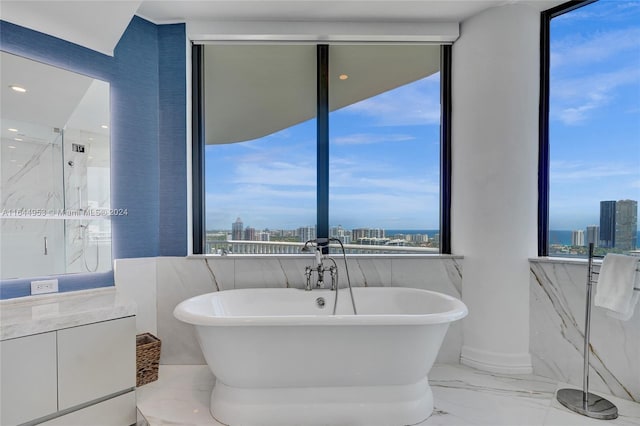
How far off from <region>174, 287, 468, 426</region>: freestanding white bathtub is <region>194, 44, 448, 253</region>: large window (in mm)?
1030

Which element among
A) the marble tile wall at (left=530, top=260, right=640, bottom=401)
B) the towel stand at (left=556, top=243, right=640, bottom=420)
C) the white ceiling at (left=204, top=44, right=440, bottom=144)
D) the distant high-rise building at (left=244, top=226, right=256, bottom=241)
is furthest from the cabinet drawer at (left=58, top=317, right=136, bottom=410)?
the marble tile wall at (left=530, top=260, right=640, bottom=401)

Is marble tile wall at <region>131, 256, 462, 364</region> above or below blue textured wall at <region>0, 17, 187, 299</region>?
below

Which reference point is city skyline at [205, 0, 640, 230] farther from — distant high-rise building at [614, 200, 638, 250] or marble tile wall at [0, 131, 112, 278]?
distant high-rise building at [614, 200, 638, 250]

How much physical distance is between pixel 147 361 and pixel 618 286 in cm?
291

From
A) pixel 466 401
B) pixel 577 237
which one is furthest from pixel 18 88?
pixel 577 237

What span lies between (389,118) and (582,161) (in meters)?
1.42

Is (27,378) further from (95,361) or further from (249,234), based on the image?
(249,234)

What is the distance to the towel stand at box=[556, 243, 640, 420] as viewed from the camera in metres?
1.79

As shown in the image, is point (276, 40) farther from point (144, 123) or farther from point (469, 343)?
point (469, 343)

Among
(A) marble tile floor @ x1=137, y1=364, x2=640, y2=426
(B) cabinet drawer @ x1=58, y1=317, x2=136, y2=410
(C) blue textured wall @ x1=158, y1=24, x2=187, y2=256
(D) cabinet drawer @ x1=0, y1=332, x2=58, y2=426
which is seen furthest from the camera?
(C) blue textured wall @ x1=158, y1=24, x2=187, y2=256

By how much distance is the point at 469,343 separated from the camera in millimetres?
2422

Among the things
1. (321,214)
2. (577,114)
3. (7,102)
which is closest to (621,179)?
(577,114)

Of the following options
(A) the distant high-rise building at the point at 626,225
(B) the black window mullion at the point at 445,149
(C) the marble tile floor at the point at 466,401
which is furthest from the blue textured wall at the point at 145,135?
(A) the distant high-rise building at the point at 626,225

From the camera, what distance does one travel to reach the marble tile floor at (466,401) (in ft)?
5.66
